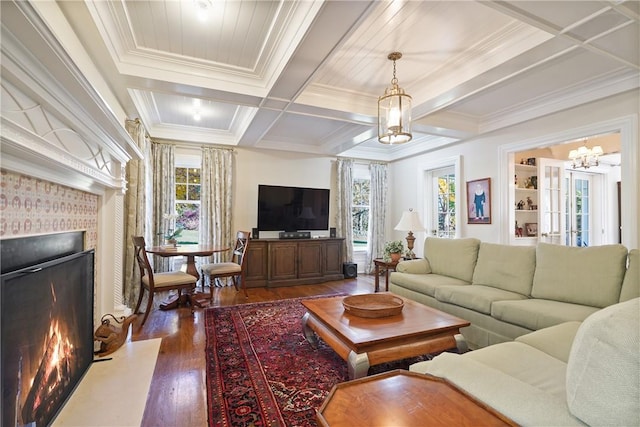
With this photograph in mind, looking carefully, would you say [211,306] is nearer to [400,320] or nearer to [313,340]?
[313,340]

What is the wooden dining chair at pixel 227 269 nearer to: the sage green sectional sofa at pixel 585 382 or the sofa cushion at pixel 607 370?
the sage green sectional sofa at pixel 585 382

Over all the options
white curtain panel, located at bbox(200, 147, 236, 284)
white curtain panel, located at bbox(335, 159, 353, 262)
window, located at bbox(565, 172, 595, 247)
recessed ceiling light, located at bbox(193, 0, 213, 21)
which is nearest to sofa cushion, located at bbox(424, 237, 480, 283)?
white curtain panel, located at bbox(335, 159, 353, 262)

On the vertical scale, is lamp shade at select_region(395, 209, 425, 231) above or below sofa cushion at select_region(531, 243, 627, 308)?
above

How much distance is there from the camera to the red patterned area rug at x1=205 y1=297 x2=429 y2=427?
1.76 meters

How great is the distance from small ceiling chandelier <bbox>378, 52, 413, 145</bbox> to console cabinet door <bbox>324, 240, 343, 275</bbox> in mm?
3155

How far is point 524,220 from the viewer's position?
179 inches

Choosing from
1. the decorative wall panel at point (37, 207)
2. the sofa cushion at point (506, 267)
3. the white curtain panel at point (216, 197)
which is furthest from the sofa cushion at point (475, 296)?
the white curtain panel at point (216, 197)

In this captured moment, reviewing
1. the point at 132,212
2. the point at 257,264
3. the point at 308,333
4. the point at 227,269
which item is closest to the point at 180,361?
the point at 308,333

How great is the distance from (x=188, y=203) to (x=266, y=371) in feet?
12.7

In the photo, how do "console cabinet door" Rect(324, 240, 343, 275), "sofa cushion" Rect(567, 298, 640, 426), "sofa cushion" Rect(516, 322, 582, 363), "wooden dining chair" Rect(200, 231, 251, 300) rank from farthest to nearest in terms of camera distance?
"console cabinet door" Rect(324, 240, 343, 275)
"wooden dining chair" Rect(200, 231, 251, 300)
"sofa cushion" Rect(516, 322, 582, 363)
"sofa cushion" Rect(567, 298, 640, 426)

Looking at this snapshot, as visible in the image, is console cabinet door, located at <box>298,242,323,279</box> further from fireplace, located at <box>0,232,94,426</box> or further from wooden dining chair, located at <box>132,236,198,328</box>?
fireplace, located at <box>0,232,94,426</box>

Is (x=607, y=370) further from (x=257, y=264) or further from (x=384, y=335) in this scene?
(x=257, y=264)

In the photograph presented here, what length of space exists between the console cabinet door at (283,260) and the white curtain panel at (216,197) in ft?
2.82

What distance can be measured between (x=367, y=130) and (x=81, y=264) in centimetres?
376
